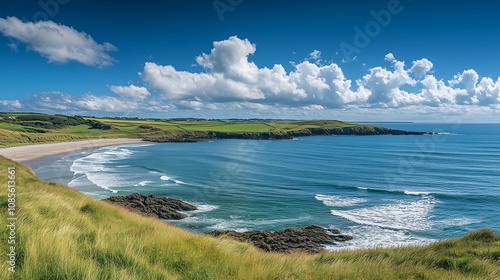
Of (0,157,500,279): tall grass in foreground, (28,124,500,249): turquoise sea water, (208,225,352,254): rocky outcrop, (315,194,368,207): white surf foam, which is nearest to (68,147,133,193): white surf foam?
(28,124,500,249): turquoise sea water

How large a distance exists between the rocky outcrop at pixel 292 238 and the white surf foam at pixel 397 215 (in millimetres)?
5261

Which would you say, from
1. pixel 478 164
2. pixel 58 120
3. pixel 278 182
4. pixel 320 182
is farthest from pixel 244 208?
pixel 58 120

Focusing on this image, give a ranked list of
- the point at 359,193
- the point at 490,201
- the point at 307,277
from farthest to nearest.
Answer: the point at 359,193
the point at 490,201
the point at 307,277

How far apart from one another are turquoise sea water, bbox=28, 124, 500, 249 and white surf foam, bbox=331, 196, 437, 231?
0.29ft

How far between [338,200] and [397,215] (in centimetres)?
742

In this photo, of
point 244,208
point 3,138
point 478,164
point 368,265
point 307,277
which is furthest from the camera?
point 3,138

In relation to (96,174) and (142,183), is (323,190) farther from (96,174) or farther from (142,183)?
(96,174)

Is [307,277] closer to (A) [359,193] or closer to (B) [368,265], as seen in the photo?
(B) [368,265]

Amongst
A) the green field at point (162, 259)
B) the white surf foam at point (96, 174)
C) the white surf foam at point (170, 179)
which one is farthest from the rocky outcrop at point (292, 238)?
the white surf foam at point (170, 179)

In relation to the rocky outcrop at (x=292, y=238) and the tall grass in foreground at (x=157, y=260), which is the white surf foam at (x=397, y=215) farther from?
the tall grass in foreground at (x=157, y=260)

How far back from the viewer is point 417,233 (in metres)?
28.1

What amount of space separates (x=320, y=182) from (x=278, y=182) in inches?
246

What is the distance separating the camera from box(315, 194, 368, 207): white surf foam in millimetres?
37969

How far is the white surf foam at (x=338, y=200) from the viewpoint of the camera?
37969mm
